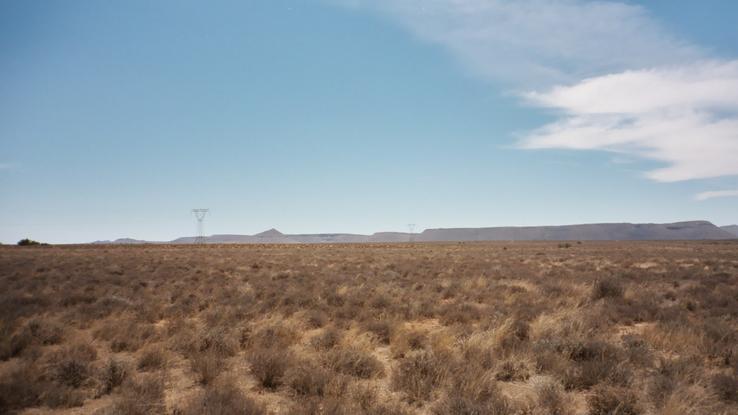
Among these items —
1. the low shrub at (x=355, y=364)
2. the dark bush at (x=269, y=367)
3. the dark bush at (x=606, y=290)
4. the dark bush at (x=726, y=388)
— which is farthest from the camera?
the dark bush at (x=606, y=290)

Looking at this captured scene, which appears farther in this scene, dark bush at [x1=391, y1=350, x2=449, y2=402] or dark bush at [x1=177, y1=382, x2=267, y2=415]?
dark bush at [x1=391, y1=350, x2=449, y2=402]

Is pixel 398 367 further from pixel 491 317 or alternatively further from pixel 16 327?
pixel 16 327

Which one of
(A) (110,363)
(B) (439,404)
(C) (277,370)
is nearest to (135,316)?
(A) (110,363)

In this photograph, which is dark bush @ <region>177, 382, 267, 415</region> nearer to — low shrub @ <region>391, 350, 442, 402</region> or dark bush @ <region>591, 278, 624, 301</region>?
low shrub @ <region>391, 350, 442, 402</region>

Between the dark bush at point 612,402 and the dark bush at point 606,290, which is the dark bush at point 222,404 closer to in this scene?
the dark bush at point 612,402

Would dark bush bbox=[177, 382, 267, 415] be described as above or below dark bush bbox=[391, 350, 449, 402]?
above

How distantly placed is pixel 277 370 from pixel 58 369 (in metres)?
3.53

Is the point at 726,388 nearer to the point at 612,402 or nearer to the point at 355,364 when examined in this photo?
the point at 612,402

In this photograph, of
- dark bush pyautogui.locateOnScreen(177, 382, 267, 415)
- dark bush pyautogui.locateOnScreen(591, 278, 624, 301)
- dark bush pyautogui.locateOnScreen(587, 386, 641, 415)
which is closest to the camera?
dark bush pyautogui.locateOnScreen(177, 382, 267, 415)

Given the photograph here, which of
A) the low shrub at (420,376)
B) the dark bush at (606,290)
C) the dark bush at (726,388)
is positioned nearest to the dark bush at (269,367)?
the low shrub at (420,376)

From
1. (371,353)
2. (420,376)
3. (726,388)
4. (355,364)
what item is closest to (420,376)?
(420,376)

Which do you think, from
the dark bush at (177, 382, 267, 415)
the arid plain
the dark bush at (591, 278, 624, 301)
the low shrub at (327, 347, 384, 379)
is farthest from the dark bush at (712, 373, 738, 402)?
the dark bush at (591, 278, 624, 301)

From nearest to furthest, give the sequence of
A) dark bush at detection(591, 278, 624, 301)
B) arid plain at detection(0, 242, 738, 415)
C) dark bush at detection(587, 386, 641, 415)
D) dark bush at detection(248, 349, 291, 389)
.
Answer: dark bush at detection(587, 386, 641, 415), arid plain at detection(0, 242, 738, 415), dark bush at detection(248, 349, 291, 389), dark bush at detection(591, 278, 624, 301)

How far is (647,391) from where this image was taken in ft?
18.2
